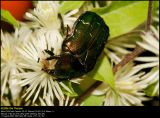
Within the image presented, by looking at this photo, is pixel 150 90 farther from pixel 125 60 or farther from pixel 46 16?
pixel 46 16

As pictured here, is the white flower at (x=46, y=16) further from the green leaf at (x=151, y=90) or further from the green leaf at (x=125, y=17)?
the green leaf at (x=151, y=90)

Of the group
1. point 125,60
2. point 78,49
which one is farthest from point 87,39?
point 125,60

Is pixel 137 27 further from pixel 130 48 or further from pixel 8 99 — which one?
pixel 8 99

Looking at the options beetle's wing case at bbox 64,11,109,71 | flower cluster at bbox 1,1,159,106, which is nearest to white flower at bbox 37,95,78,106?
flower cluster at bbox 1,1,159,106

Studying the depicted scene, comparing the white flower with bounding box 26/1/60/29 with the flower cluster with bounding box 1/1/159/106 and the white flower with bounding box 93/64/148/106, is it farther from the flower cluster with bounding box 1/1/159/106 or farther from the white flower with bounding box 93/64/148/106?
the white flower with bounding box 93/64/148/106

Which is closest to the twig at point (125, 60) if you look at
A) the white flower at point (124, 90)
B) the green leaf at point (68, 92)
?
the white flower at point (124, 90)

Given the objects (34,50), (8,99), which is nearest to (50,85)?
(34,50)
